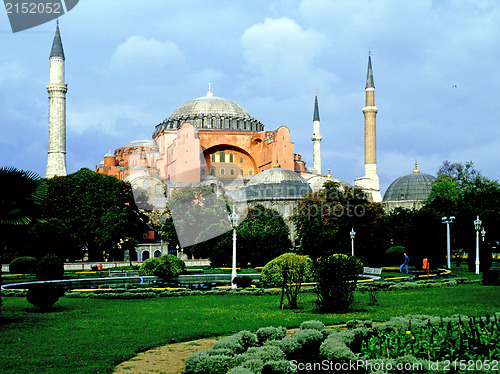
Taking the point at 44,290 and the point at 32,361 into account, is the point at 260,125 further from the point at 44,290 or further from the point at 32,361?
the point at 32,361

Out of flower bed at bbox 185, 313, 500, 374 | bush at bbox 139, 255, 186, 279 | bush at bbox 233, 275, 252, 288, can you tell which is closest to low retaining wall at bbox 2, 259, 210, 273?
bush at bbox 139, 255, 186, 279

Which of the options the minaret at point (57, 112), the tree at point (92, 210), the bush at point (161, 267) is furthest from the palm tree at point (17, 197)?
the minaret at point (57, 112)

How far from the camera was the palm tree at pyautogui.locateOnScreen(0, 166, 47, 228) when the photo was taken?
408 inches

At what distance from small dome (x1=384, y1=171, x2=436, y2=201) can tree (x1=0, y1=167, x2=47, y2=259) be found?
50.3m

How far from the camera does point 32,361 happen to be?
23.5 feet

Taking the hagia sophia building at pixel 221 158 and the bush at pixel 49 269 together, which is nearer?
the bush at pixel 49 269

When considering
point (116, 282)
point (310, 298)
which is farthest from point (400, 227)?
point (310, 298)

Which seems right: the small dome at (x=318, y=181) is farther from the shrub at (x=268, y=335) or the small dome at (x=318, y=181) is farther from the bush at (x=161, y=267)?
the shrub at (x=268, y=335)

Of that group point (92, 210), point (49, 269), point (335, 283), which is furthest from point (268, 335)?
point (92, 210)

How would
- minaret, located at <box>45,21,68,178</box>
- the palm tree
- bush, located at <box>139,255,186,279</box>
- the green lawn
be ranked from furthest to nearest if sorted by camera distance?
1. minaret, located at <box>45,21,68,178</box>
2. bush, located at <box>139,255,186,279</box>
3. the palm tree
4. the green lawn

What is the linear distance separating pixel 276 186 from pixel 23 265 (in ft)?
78.3

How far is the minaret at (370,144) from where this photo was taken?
182 ft

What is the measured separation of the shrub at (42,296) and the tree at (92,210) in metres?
25.8

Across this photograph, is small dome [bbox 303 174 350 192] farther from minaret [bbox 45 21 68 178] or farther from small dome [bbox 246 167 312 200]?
minaret [bbox 45 21 68 178]
